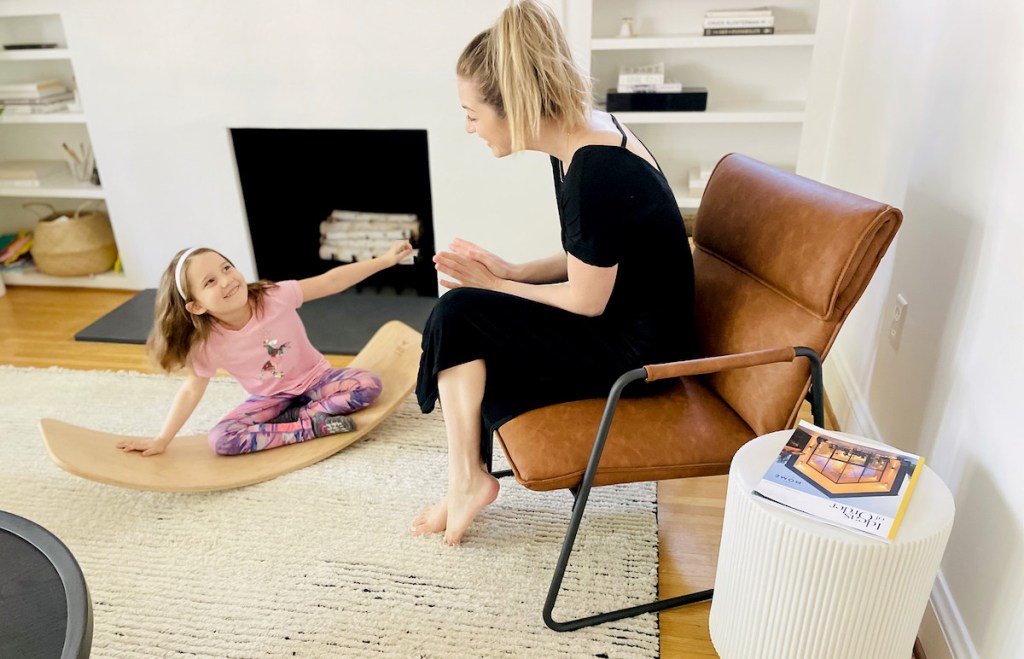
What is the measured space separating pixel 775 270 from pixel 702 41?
4.65 feet

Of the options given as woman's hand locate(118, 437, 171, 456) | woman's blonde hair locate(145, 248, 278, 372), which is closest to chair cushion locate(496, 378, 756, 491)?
woman's blonde hair locate(145, 248, 278, 372)

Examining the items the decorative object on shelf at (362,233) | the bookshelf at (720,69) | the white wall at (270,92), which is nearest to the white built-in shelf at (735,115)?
the bookshelf at (720,69)

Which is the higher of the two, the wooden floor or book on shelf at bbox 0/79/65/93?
book on shelf at bbox 0/79/65/93

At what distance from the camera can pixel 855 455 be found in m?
1.28

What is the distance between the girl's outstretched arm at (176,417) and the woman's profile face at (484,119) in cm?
106

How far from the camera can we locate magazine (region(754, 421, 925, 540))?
45.1 inches

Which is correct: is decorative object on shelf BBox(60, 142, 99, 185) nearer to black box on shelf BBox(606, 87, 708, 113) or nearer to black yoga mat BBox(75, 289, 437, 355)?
black yoga mat BBox(75, 289, 437, 355)

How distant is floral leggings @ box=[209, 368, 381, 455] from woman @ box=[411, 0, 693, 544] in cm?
64

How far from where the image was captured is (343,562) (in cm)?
177

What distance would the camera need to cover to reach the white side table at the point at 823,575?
1124 mm

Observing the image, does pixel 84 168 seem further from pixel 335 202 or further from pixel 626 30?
pixel 626 30

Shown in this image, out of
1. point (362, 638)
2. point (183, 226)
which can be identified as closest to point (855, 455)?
point (362, 638)

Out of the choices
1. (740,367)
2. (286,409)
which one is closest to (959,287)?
(740,367)

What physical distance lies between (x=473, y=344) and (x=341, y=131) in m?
1.90
